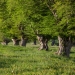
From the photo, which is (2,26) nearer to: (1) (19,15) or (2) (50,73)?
(1) (19,15)

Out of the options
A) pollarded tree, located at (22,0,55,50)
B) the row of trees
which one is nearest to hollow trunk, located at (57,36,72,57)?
the row of trees

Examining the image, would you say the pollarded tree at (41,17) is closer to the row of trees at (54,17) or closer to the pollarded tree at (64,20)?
the row of trees at (54,17)

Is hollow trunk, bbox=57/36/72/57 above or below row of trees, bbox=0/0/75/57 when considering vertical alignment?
below

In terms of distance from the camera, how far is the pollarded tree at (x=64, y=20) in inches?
1005

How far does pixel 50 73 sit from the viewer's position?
12.4 metres

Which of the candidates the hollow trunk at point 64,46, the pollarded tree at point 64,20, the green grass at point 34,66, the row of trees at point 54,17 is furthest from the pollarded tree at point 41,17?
the green grass at point 34,66

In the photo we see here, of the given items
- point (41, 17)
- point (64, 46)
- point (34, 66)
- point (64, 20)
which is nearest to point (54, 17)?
point (41, 17)

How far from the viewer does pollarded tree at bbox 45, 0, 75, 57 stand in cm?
2553

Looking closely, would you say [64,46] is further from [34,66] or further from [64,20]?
[34,66]

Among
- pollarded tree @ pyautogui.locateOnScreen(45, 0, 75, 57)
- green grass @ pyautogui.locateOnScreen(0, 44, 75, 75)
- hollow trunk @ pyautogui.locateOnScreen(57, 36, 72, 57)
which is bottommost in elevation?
green grass @ pyautogui.locateOnScreen(0, 44, 75, 75)

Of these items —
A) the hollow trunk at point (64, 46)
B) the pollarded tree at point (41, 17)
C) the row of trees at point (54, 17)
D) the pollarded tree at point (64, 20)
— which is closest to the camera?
the pollarded tree at point (64, 20)

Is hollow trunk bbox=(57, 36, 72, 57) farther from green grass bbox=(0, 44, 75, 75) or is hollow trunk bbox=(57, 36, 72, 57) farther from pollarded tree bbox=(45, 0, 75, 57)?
green grass bbox=(0, 44, 75, 75)

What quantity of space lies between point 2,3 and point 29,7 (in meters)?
15.9

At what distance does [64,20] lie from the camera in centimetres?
2586
